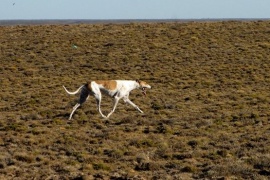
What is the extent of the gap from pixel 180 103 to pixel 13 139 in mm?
9981

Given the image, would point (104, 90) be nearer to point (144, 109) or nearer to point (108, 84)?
point (108, 84)

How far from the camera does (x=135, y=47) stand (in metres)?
46.1

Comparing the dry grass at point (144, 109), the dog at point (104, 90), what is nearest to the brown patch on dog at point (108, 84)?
the dog at point (104, 90)

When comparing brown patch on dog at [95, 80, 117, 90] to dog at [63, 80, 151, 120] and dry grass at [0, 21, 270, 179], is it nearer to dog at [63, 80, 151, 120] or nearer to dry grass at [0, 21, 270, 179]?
dog at [63, 80, 151, 120]

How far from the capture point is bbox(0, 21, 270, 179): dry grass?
11.5 m

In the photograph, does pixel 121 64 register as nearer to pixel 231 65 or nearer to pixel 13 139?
pixel 231 65

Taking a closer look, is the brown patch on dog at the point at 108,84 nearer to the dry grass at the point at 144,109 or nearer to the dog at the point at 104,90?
the dog at the point at 104,90

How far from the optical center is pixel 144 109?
20.7 m

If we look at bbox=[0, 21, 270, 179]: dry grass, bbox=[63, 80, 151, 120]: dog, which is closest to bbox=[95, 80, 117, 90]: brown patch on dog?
bbox=[63, 80, 151, 120]: dog

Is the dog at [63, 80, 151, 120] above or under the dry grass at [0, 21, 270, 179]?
above

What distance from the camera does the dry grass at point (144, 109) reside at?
1149 cm

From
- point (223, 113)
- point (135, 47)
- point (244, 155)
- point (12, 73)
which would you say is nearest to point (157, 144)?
point (244, 155)

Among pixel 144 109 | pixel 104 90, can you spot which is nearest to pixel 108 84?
pixel 104 90

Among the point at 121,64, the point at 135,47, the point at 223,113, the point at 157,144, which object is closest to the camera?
the point at 157,144
